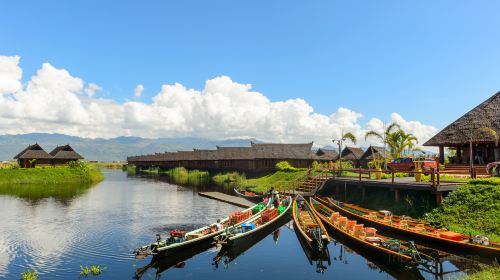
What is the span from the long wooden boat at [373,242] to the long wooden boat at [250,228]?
12.9ft

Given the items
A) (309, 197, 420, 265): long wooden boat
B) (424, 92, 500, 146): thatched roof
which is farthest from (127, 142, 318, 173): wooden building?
(309, 197, 420, 265): long wooden boat

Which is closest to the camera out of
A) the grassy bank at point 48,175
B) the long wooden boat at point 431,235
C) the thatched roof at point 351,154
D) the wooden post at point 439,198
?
the long wooden boat at point 431,235

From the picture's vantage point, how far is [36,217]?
30.9 meters

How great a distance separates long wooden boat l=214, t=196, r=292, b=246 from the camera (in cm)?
1986

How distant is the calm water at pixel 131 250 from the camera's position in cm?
1719

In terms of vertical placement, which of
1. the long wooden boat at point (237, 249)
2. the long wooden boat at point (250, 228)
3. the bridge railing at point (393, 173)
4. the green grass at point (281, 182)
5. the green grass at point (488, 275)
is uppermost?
the bridge railing at point (393, 173)

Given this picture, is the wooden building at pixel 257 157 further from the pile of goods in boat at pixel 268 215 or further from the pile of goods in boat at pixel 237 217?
the pile of goods in boat at pixel 237 217

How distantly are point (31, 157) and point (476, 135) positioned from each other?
3073 inches

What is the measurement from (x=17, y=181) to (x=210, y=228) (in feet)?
178

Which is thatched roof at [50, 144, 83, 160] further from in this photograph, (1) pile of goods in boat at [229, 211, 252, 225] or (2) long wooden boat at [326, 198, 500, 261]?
(2) long wooden boat at [326, 198, 500, 261]

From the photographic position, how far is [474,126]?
116 ft

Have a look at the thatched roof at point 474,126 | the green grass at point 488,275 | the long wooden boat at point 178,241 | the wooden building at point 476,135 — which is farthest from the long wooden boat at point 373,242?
the thatched roof at point 474,126

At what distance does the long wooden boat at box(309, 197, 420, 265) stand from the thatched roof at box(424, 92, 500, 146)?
1898 cm

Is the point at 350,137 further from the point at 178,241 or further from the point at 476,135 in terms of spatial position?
the point at 178,241
